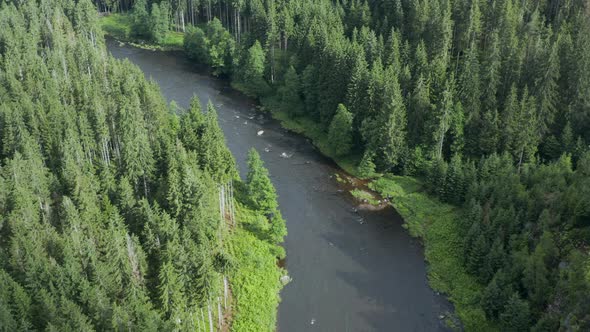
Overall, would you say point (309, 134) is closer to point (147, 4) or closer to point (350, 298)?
point (350, 298)

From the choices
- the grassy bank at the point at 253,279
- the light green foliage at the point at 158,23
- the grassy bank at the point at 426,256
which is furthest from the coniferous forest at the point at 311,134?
the light green foliage at the point at 158,23

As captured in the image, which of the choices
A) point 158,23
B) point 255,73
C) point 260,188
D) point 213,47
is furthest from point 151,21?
point 260,188

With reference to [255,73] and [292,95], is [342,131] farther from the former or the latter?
[255,73]

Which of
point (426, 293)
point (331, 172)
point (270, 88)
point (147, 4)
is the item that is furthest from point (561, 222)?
point (147, 4)

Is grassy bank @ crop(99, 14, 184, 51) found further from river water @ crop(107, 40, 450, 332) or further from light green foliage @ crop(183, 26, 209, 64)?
river water @ crop(107, 40, 450, 332)

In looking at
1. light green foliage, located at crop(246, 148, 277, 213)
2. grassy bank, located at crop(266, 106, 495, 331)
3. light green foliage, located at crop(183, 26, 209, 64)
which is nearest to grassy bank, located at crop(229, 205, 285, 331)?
light green foliage, located at crop(246, 148, 277, 213)
